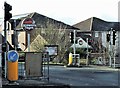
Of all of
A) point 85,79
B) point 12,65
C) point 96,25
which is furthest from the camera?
point 96,25

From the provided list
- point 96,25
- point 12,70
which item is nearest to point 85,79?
point 12,70

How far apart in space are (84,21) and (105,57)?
3758cm

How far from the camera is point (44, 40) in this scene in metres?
63.0

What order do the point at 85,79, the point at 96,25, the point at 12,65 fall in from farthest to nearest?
1. the point at 96,25
2. the point at 85,79
3. the point at 12,65

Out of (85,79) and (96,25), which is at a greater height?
(96,25)

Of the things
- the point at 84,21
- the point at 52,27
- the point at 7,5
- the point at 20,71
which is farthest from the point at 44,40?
the point at 7,5

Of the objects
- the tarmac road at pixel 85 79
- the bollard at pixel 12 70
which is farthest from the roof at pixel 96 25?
the bollard at pixel 12 70

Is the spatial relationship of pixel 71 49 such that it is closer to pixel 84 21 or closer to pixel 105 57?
pixel 105 57

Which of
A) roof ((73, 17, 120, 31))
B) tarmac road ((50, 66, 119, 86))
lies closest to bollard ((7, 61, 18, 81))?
tarmac road ((50, 66, 119, 86))

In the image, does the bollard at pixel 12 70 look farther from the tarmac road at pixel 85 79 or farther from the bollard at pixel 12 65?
the tarmac road at pixel 85 79

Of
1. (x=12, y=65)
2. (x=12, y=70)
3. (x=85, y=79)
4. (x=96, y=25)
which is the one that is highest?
(x=96, y=25)

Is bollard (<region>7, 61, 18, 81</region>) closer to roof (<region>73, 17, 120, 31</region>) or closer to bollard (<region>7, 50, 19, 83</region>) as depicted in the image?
bollard (<region>7, 50, 19, 83</region>)

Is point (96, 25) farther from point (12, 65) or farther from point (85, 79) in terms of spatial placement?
point (12, 65)

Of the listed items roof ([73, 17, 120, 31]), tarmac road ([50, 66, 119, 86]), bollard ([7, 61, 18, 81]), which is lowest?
tarmac road ([50, 66, 119, 86])
